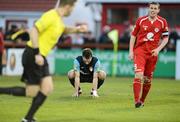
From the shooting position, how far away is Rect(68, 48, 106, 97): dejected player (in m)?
16.6

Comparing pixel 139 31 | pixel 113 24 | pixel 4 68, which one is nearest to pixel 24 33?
pixel 4 68

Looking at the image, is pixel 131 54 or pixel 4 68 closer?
pixel 131 54

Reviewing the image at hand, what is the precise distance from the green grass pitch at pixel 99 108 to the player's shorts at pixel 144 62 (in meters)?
0.76

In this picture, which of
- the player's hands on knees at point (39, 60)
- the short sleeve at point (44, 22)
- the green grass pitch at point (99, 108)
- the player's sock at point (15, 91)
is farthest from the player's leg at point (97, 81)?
the player's hands on knees at point (39, 60)

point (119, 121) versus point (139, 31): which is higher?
point (139, 31)

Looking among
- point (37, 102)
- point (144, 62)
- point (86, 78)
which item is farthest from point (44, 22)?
point (86, 78)

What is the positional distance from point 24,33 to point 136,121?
19520 mm

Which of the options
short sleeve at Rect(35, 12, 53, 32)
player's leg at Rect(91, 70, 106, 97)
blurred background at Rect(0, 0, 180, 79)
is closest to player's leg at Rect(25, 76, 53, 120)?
short sleeve at Rect(35, 12, 53, 32)

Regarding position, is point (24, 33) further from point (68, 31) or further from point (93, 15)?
point (68, 31)

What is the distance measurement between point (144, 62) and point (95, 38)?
20370mm

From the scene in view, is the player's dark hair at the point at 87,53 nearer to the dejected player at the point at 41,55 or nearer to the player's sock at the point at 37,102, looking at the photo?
the dejected player at the point at 41,55

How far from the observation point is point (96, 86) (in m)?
16.8

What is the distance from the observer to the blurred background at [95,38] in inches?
1146

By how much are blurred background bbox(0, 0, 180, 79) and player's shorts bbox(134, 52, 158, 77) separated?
1248 cm
